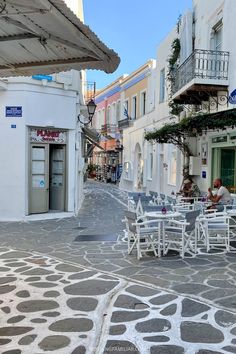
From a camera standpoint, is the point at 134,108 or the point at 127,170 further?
the point at 134,108

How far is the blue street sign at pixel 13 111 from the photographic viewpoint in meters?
12.5

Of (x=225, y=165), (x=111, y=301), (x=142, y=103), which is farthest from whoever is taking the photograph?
(x=142, y=103)

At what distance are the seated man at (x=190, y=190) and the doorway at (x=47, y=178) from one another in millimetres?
4031

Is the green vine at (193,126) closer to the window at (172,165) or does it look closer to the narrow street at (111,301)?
the window at (172,165)

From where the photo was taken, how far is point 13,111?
12516 millimetres

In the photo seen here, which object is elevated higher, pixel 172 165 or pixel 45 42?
pixel 45 42

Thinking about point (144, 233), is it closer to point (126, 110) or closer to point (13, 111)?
point (13, 111)

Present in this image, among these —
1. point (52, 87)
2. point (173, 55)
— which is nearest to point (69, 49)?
point (52, 87)

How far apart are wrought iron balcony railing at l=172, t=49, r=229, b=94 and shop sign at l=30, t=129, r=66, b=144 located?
4423 millimetres

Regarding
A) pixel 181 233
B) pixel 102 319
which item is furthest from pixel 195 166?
pixel 102 319

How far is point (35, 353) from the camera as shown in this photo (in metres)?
3.79

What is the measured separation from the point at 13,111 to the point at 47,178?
238 centimetres

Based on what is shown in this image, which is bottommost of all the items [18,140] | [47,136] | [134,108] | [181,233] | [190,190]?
[181,233]

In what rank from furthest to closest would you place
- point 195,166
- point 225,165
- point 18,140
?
point 195,166
point 225,165
point 18,140
